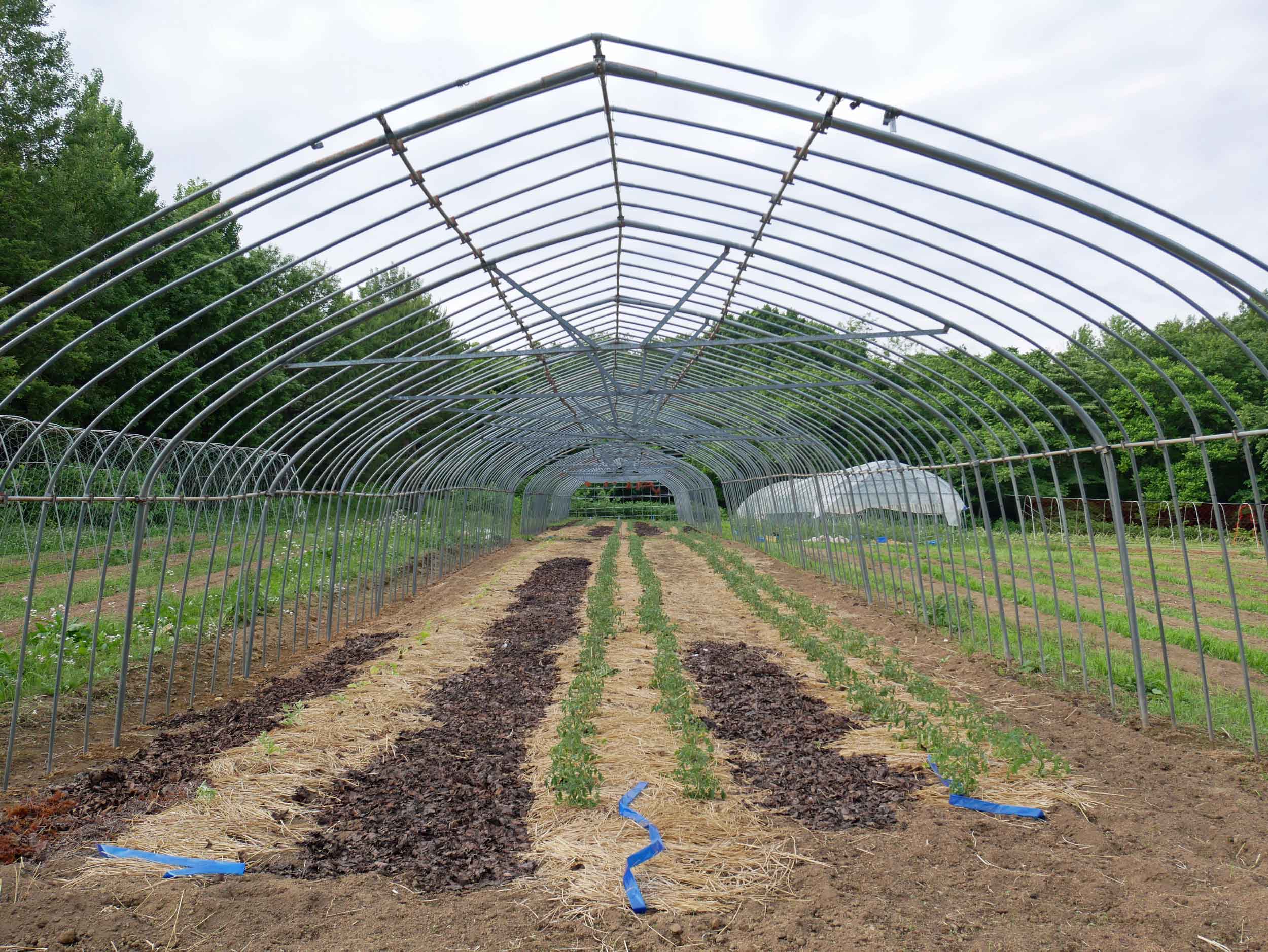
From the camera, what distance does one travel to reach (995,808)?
234 inches

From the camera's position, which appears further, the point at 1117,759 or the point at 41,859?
the point at 1117,759

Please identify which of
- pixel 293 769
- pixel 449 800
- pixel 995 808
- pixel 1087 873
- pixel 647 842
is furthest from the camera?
pixel 293 769

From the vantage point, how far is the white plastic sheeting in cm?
1501

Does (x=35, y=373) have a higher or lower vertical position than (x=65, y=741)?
higher

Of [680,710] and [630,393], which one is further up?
[630,393]

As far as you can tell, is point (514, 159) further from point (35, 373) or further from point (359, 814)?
point (359, 814)

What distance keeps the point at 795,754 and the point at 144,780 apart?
4899mm

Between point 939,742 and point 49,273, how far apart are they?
6733 millimetres

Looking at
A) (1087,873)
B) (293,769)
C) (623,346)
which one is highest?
(623,346)

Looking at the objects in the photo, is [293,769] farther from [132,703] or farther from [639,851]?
[132,703]

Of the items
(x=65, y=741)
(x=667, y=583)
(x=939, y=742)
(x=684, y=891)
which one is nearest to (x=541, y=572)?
(x=667, y=583)

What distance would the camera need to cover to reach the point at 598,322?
45.6 ft

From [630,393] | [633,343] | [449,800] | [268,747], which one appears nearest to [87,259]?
[630,393]

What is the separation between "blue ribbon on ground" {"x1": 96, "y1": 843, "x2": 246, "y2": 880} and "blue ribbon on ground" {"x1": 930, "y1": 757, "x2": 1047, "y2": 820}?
4462 millimetres
